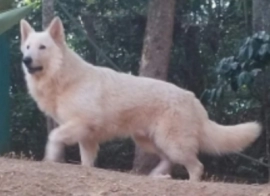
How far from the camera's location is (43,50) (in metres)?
8.46

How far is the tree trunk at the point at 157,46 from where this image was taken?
10789 millimetres

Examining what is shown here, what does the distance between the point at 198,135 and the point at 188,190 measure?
6.45 ft

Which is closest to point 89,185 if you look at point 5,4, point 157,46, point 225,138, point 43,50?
point 43,50

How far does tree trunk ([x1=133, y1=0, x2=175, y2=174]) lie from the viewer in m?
10.8

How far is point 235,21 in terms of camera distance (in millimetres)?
13688

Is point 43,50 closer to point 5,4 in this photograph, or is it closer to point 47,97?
point 47,97

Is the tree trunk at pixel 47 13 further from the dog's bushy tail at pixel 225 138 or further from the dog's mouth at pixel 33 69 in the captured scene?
the dog's bushy tail at pixel 225 138

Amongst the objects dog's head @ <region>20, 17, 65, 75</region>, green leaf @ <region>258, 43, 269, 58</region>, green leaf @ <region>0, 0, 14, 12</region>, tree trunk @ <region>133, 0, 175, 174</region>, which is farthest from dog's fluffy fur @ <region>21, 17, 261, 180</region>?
green leaf @ <region>0, 0, 14, 12</region>

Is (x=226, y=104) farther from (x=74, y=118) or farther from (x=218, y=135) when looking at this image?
(x=74, y=118)

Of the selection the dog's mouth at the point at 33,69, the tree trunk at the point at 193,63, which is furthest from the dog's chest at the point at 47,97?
the tree trunk at the point at 193,63

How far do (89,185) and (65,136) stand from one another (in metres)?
1.65

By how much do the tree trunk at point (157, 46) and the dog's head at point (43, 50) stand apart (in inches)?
95.2

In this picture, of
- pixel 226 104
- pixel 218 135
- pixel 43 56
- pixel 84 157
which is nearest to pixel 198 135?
pixel 218 135

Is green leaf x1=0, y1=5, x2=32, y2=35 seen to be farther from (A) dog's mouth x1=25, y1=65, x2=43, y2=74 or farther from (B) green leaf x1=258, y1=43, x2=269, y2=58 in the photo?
(B) green leaf x1=258, y1=43, x2=269, y2=58
